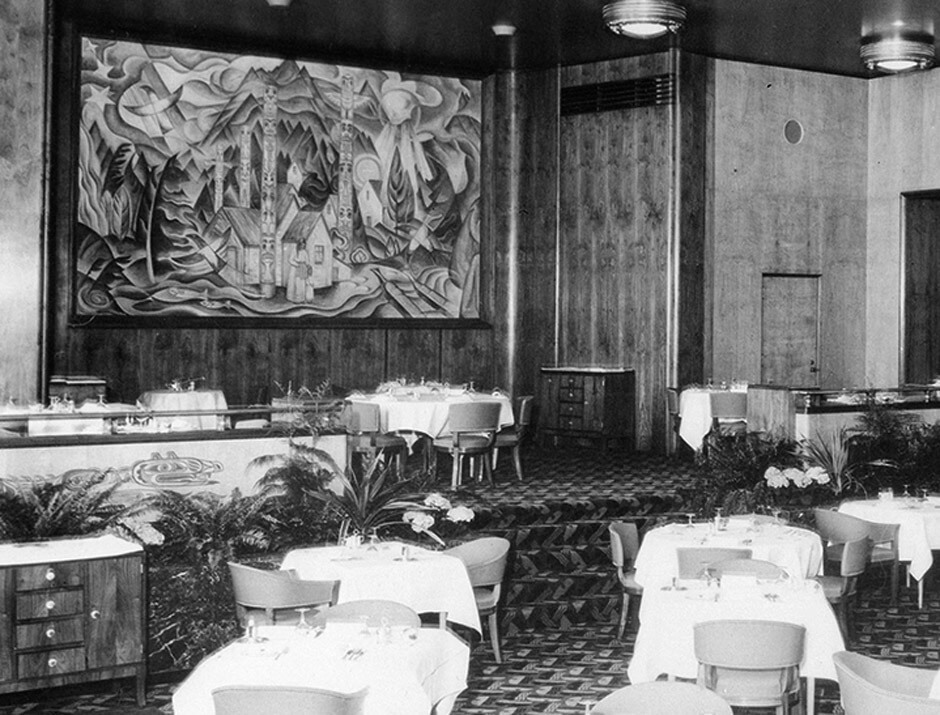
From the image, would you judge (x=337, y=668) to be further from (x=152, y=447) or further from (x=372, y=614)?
(x=152, y=447)

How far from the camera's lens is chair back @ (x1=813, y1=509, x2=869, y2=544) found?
8.63m

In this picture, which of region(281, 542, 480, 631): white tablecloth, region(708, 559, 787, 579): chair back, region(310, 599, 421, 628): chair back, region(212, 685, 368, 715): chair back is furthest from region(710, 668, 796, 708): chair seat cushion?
region(212, 685, 368, 715): chair back

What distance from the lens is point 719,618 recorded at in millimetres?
6129

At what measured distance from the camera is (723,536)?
316 inches

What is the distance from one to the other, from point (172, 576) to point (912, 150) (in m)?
10.8

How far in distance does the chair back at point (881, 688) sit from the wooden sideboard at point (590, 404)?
28.2 ft

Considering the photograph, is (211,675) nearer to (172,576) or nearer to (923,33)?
(172,576)

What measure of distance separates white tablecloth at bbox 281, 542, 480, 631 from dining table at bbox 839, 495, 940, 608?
12.0 ft

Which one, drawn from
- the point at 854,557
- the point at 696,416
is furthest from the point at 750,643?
the point at 696,416

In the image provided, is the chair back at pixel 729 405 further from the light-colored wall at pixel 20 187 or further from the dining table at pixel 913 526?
the light-colored wall at pixel 20 187

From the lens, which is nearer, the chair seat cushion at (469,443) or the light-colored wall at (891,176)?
the chair seat cushion at (469,443)

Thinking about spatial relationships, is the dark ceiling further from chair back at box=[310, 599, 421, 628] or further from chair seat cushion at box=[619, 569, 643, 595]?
chair back at box=[310, 599, 421, 628]

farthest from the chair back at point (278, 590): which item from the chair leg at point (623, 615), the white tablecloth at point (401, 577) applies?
the chair leg at point (623, 615)

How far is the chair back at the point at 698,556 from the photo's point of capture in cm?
740
